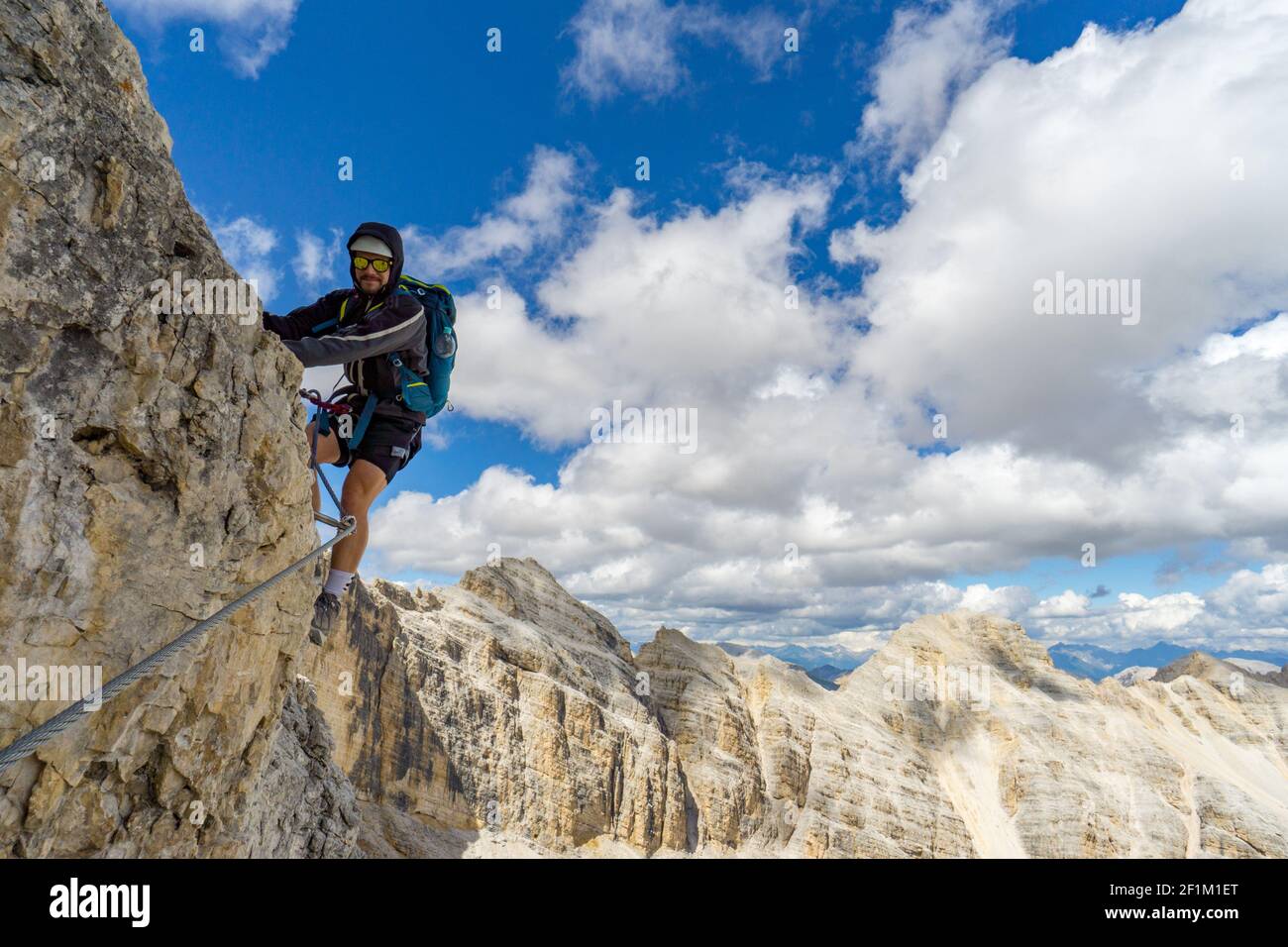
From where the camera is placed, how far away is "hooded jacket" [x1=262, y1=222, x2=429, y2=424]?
287 inches

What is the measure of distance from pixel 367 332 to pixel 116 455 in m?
2.51

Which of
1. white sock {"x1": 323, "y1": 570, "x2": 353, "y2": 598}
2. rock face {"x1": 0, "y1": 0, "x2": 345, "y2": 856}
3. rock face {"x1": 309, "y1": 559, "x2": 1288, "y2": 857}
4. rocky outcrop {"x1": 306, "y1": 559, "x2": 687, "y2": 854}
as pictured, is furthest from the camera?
rock face {"x1": 309, "y1": 559, "x2": 1288, "y2": 857}

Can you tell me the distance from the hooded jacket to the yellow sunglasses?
0.20 ft

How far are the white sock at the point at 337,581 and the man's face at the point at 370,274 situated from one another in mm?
3480

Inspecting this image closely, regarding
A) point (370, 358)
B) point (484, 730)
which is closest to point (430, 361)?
point (370, 358)

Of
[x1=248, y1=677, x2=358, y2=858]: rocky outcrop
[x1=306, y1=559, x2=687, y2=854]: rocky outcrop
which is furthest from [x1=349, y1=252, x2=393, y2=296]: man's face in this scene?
[x1=306, y1=559, x2=687, y2=854]: rocky outcrop

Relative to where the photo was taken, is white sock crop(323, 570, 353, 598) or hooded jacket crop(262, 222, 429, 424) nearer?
hooded jacket crop(262, 222, 429, 424)

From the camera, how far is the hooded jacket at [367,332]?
729cm

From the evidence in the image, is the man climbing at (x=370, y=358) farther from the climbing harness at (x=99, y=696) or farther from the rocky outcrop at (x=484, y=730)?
the rocky outcrop at (x=484, y=730)

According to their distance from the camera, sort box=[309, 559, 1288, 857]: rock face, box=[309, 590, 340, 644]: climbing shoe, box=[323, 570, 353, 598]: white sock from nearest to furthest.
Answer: box=[323, 570, 353, 598]: white sock → box=[309, 590, 340, 644]: climbing shoe → box=[309, 559, 1288, 857]: rock face

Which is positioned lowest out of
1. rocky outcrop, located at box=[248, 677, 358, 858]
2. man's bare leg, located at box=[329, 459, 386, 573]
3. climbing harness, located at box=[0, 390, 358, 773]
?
rocky outcrop, located at box=[248, 677, 358, 858]

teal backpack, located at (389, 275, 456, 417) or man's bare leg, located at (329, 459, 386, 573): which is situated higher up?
teal backpack, located at (389, 275, 456, 417)

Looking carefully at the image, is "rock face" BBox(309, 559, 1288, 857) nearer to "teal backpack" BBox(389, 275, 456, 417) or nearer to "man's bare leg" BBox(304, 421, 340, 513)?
"man's bare leg" BBox(304, 421, 340, 513)
